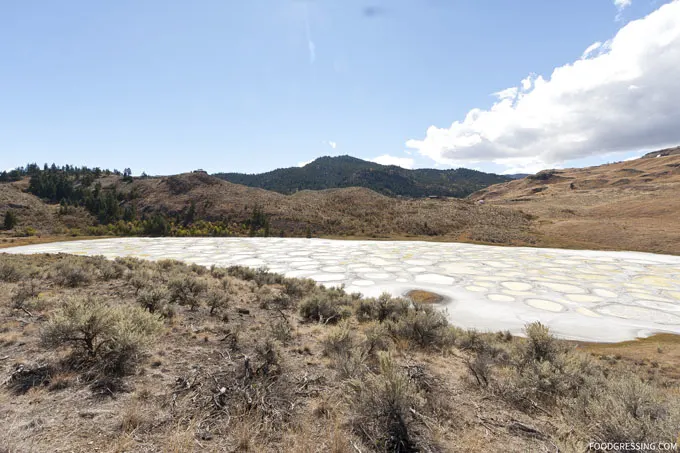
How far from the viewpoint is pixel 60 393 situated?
3.62 m

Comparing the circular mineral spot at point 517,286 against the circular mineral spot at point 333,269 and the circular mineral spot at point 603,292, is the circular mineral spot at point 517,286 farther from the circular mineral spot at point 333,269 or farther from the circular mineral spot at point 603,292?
the circular mineral spot at point 333,269

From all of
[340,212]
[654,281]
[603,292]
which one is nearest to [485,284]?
[603,292]

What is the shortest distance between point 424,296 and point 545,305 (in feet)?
13.2

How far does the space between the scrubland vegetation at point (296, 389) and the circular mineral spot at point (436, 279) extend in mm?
6201

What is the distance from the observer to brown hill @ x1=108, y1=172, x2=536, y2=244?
1444 inches

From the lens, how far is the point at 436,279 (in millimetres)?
13602

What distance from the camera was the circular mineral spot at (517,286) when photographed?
12141 millimetres

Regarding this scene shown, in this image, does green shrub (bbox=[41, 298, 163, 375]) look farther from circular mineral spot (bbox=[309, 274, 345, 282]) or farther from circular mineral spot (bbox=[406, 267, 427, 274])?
circular mineral spot (bbox=[406, 267, 427, 274])

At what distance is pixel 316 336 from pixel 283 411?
3063 millimetres

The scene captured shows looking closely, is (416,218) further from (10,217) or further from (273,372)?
(10,217)

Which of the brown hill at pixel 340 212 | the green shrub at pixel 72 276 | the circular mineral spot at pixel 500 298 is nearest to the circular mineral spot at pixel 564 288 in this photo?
the circular mineral spot at pixel 500 298

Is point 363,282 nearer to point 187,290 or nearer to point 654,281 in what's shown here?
point 187,290

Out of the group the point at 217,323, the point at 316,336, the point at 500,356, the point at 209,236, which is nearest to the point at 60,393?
the point at 217,323

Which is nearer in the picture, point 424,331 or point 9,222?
point 424,331
